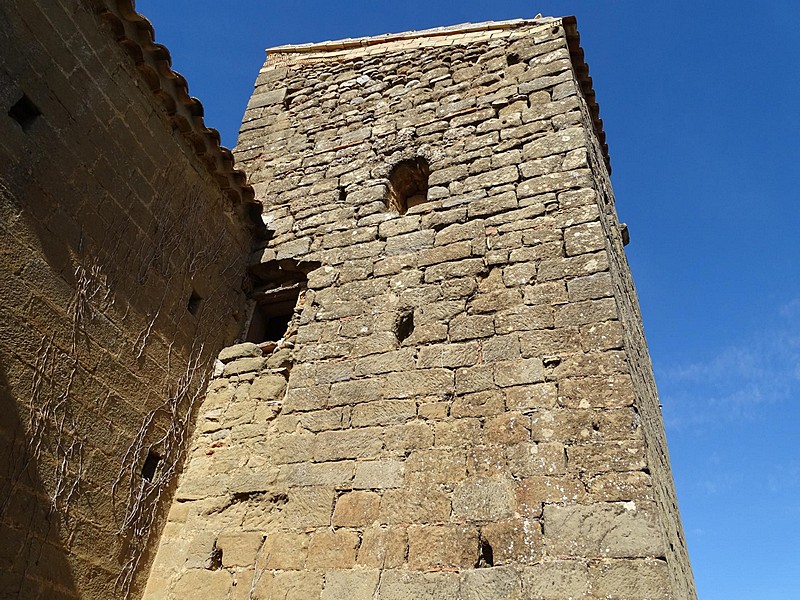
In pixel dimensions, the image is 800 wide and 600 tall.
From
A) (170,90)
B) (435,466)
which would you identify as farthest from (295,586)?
(170,90)

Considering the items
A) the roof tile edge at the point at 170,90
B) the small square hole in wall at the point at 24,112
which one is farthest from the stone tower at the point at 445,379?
the small square hole in wall at the point at 24,112

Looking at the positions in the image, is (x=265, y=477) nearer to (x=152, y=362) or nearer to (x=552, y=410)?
(x=152, y=362)

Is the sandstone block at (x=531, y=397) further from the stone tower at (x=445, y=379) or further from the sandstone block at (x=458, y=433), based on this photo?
the sandstone block at (x=458, y=433)

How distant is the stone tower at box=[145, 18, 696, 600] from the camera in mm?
3340

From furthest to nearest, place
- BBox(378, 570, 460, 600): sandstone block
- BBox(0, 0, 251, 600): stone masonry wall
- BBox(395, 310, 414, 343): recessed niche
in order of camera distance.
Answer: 1. BBox(395, 310, 414, 343): recessed niche
2. BBox(0, 0, 251, 600): stone masonry wall
3. BBox(378, 570, 460, 600): sandstone block

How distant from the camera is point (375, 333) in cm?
452

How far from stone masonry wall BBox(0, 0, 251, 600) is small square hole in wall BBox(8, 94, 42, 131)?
0.4 inches

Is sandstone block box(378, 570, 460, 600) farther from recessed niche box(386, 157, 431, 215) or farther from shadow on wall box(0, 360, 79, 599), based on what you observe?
recessed niche box(386, 157, 431, 215)

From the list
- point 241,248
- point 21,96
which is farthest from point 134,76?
point 241,248

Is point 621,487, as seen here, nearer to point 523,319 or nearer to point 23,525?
point 523,319

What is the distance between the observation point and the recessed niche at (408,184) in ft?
18.4

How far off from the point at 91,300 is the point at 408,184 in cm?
291

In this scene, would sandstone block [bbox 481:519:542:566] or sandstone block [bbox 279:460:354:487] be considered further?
sandstone block [bbox 279:460:354:487]

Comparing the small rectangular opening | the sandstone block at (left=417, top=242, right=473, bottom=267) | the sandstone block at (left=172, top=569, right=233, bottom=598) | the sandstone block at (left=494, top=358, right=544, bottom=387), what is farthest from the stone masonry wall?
the sandstone block at (left=494, top=358, right=544, bottom=387)
